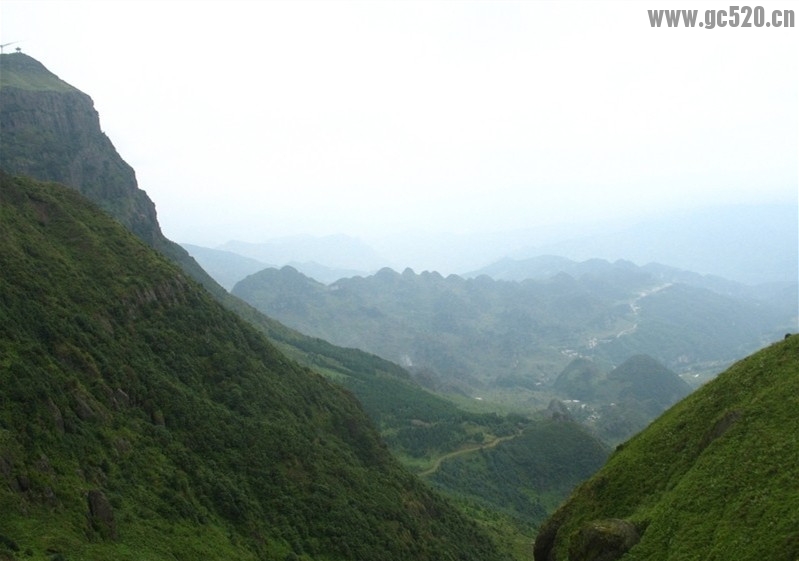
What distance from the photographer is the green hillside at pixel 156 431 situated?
52.4m

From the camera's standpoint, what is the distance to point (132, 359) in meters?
80.7

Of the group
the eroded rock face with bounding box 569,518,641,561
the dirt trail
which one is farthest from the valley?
the dirt trail

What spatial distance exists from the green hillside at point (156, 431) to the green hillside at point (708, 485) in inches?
1377

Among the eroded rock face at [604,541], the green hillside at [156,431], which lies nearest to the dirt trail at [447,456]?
the green hillside at [156,431]

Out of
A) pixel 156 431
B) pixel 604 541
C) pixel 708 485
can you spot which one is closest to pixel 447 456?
pixel 156 431

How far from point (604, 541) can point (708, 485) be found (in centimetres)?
820

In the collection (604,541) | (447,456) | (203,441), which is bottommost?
(447,456)

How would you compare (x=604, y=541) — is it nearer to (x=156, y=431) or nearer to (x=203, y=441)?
(x=156, y=431)

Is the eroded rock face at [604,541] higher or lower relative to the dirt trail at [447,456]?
higher

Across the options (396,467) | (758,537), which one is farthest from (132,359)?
(758,537)

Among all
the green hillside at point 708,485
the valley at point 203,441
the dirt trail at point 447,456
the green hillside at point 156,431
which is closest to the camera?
the green hillside at point 708,485

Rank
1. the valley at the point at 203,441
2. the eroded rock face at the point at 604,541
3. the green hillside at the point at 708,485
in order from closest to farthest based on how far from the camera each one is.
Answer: the green hillside at the point at 708,485 < the eroded rock face at the point at 604,541 < the valley at the point at 203,441

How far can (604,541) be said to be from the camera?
1716 inches

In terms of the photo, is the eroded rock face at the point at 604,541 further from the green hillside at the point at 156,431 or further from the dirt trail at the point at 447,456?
the dirt trail at the point at 447,456
